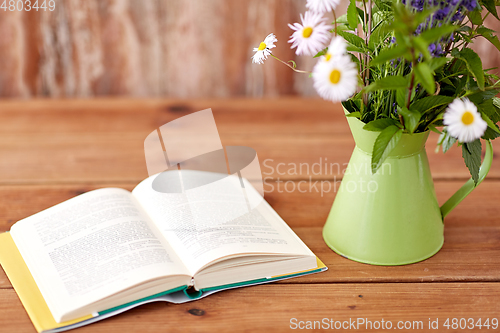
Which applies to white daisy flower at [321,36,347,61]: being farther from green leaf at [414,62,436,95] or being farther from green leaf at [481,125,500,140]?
green leaf at [481,125,500,140]

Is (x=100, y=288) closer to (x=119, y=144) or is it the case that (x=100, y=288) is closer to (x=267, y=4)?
(x=119, y=144)

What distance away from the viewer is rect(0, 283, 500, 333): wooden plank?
572 mm

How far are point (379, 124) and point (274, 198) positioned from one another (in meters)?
0.34

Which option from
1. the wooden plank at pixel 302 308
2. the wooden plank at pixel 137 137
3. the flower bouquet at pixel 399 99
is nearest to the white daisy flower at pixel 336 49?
the flower bouquet at pixel 399 99

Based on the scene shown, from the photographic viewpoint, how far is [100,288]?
1.87ft

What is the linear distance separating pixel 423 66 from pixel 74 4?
1157 millimetres

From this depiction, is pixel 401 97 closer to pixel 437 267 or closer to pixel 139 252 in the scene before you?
pixel 437 267

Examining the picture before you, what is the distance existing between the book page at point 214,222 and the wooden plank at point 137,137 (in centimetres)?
18

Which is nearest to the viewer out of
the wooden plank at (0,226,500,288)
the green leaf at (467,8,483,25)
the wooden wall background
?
the green leaf at (467,8,483,25)

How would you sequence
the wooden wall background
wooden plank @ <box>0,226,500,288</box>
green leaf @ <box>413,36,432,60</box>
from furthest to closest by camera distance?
the wooden wall background → wooden plank @ <box>0,226,500,288</box> → green leaf @ <box>413,36,432,60</box>

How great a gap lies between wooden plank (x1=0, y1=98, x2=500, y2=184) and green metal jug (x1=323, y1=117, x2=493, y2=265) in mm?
282

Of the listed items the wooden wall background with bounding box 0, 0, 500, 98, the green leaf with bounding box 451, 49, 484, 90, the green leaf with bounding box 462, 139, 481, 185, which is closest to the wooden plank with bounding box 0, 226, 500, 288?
the green leaf with bounding box 462, 139, 481, 185

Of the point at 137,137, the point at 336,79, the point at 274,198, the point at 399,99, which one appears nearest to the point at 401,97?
the point at 399,99

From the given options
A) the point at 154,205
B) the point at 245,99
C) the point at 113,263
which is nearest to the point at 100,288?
the point at 113,263
